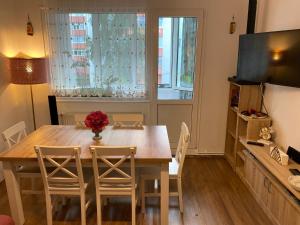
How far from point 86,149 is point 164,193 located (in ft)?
2.74

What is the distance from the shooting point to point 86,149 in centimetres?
237

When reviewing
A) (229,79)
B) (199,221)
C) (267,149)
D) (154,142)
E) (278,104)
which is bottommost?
(199,221)

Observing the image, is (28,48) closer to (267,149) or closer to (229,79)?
(229,79)

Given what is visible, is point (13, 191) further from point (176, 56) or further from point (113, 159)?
point (176, 56)

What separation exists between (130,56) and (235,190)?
2351 millimetres

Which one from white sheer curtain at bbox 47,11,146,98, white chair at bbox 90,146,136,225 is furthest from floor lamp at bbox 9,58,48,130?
white chair at bbox 90,146,136,225

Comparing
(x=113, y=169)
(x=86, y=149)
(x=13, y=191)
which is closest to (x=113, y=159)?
(x=113, y=169)

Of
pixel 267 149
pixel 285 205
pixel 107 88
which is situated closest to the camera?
pixel 285 205

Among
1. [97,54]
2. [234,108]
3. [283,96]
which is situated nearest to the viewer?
[283,96]

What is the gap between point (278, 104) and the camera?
3.04 m

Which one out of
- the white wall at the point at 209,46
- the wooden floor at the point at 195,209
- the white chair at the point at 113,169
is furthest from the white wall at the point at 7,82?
the white chair at the point at 113,169

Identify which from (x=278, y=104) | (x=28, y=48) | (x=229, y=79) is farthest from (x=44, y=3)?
(x=278, y=104)

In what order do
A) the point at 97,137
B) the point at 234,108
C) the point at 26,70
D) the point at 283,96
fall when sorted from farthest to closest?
the point at 234,108 → the point at 26,70 → the point at 283,96 → the point at 97,137

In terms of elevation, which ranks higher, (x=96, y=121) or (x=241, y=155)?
(x=96, y=121)
